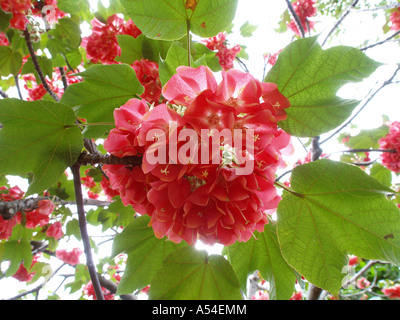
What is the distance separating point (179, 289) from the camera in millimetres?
1233

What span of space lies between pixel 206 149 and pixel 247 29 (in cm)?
267

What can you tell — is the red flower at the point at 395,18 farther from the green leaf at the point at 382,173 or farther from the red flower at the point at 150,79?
the red flower at the point at 150,79

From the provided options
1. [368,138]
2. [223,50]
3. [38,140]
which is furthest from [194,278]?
[368,138]

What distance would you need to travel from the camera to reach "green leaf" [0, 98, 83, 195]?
0.97 metres

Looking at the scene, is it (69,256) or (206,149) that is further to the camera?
(69,256)

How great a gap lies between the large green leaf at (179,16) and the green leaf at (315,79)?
0.86 ft

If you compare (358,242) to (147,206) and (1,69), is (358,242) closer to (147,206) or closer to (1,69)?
(147,206)

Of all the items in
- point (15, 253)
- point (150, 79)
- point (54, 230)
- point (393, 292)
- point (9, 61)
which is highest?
point (9, 61)

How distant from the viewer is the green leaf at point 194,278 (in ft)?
3.95

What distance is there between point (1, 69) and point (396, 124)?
12.7 feet

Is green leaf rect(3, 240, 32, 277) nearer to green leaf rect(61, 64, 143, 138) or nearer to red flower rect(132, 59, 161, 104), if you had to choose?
green leaf rect(61, 64, 143, 138)

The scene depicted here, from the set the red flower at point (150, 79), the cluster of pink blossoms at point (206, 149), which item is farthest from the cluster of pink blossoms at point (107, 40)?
the cluster of pink blossoms at point (206, 149)

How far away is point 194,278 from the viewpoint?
1267 millimetres

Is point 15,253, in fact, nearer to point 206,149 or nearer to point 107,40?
point 107,40
